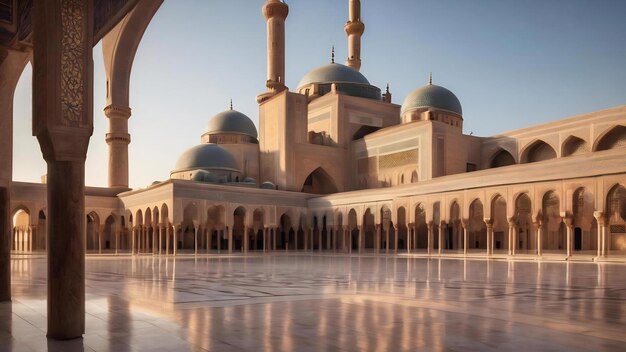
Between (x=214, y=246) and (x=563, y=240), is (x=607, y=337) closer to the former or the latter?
(x=563, y=240)

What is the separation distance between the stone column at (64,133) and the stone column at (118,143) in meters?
21.3

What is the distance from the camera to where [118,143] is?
24.8m

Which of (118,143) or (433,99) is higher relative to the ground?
(433,99)

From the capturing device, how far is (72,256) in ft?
11.5

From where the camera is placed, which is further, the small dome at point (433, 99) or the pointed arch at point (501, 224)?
the small dome at point (433, 99)

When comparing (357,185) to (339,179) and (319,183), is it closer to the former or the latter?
(339,179)

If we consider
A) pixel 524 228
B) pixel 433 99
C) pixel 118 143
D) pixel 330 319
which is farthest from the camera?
pixel 433 99

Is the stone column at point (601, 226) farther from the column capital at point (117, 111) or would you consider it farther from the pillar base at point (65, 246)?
the column capital at point (117, 111)

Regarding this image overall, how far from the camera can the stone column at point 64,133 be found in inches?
137

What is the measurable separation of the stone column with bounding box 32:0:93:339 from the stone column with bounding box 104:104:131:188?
21.3 meters

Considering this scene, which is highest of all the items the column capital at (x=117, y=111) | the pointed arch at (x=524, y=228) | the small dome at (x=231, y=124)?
the small dome at (x=231, y=124)

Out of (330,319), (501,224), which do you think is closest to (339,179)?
(501,224)

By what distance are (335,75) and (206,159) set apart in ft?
31.4

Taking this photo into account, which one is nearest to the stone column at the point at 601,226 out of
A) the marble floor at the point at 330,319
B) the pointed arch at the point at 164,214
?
the marble floor at the point at 330,319
